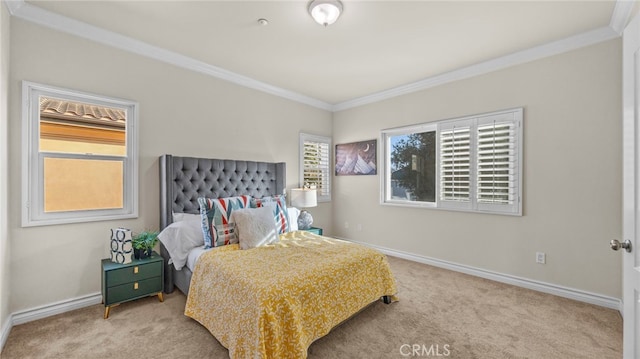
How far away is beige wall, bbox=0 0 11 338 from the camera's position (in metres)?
2.00

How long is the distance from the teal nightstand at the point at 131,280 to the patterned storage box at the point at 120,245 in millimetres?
53

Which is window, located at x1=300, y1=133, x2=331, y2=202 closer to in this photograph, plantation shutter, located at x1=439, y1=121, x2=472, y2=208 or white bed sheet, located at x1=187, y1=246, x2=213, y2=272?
plantation shutter, located at x1=439, y1=121, x2=472, y2=208

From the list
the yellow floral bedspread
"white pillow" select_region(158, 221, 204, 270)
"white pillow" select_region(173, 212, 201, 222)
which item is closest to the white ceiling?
"white pillow" select_region(173, 212, 201, 222)

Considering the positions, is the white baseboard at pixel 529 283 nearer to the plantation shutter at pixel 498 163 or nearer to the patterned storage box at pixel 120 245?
the plantation shutter at pixel 498 163

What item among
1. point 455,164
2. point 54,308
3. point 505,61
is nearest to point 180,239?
point 54,308

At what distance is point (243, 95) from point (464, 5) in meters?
2.78

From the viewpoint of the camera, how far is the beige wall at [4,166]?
200cm

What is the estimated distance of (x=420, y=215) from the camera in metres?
4.02

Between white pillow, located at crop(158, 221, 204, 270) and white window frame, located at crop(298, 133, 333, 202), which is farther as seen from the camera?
white window frame, located at crop(298, 133, 333, 202)

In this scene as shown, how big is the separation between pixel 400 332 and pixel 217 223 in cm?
191

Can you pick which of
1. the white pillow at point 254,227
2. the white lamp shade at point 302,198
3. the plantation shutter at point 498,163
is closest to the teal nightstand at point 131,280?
the white pillow at point 254,227

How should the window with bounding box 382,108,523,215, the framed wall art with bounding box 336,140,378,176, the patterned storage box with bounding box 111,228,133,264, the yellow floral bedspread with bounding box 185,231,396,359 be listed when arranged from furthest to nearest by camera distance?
the framed wall art with bounding box 336,140,378,176
the window with bounding box 382,108,523,215
the patterned storage box with bounding box 111,228,133,264
the yellow floral bedspread with bounding box 185,231,396,359

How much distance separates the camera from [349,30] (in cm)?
262

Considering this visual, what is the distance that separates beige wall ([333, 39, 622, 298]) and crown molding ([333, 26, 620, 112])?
7 centimetres
